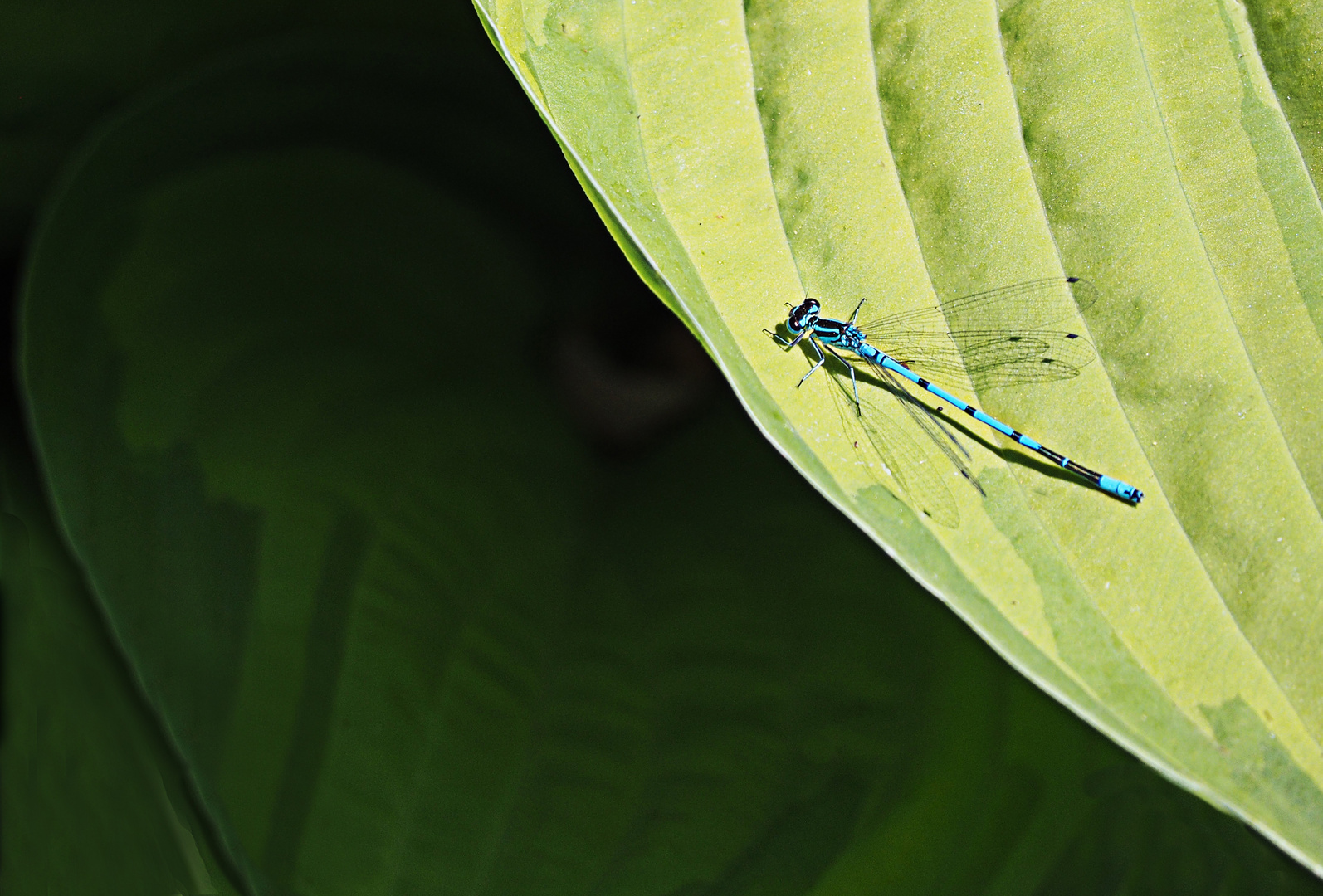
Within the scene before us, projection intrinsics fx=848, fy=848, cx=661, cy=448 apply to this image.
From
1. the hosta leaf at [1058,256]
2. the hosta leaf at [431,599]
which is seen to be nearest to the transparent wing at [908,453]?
the hosta leaf at [1058,256]

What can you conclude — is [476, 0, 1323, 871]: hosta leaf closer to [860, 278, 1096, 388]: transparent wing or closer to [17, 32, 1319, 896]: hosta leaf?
[860, 278, 1096, 388]: transparent wing

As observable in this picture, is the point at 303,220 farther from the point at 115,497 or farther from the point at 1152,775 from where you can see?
the point at 1152,775

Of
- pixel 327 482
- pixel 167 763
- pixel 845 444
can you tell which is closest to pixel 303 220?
pixel 327 482

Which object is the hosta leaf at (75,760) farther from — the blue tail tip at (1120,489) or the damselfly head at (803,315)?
the blue tail tip at (1120,489)

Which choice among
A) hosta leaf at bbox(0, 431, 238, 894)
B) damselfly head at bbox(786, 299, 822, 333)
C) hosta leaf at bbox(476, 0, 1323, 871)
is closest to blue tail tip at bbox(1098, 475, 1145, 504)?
hosta leaf at bbox(476, 0, 1323, 871)

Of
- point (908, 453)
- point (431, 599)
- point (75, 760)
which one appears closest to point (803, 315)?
point (908, 453)

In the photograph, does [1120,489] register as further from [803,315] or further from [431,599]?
[431,599]
